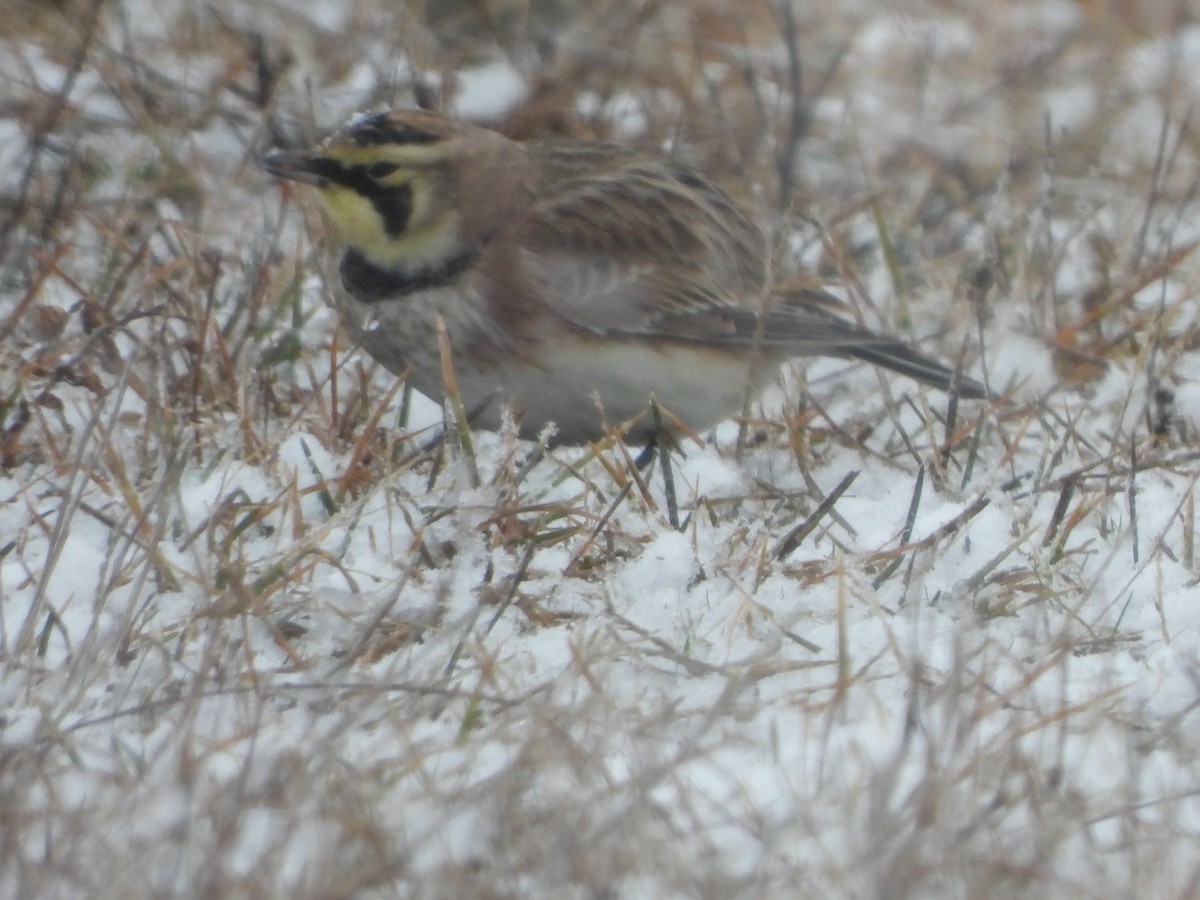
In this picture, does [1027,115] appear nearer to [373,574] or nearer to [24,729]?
[373,574]

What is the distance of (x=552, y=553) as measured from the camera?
3.50 m

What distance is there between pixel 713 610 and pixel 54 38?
365 centimetres

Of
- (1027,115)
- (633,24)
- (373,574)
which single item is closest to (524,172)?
(373,574)

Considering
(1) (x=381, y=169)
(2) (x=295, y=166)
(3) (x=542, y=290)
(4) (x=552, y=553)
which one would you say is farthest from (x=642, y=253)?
(4) (x=552, y=553)

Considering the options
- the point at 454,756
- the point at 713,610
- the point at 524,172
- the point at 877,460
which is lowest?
the point at 454,756

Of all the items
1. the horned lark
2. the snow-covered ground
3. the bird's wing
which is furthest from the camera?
the bird's wing

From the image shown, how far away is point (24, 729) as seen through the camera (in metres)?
2.68

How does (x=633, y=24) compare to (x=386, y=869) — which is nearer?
(x=386, y=869)

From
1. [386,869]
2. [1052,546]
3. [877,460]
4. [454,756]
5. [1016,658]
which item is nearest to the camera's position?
[386,869]

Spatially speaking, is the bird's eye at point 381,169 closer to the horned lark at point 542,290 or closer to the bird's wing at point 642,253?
the horned lark at point 542,290

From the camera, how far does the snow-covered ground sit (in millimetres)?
2303

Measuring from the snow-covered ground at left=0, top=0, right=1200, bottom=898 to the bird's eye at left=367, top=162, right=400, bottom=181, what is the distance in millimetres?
413

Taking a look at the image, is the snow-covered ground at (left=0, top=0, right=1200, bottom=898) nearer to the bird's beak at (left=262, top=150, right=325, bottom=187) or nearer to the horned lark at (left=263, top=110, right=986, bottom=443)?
the horned lark at (left=263, top=110, right=986, bottom=443)

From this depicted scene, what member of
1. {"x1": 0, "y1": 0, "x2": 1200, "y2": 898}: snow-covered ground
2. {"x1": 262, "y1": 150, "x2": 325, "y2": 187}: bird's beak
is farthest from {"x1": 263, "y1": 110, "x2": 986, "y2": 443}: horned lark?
{"x1": 0, "y1": 0, "x2": 1200, "y2": 898}: snow-covered ground
